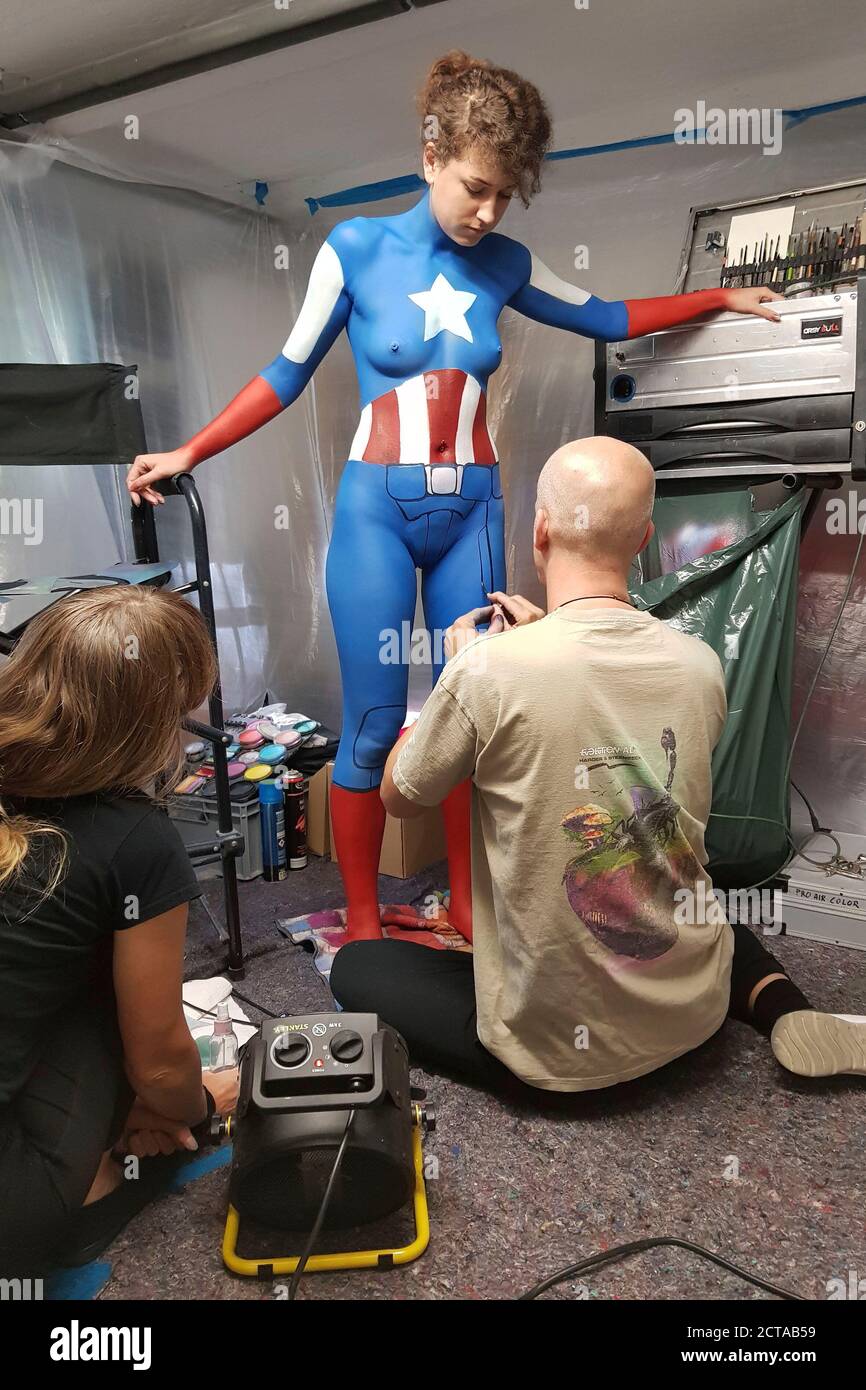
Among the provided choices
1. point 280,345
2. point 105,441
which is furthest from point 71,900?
point 280,345

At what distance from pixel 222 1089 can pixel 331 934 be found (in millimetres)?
748

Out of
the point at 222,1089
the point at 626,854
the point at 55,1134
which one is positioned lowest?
the point at 222,1089

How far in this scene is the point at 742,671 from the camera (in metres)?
2.06

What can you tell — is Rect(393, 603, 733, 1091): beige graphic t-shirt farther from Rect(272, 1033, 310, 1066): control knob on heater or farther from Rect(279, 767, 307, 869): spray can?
Rect(279, 767, 307, 869): spray can

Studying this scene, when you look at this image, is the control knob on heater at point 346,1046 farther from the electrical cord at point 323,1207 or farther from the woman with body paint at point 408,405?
the woman with body paint at point 408,405

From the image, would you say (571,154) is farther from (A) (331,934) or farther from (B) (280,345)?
(A) (331,934)

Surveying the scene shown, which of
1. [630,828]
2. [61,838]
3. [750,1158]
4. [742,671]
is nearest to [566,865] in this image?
[630,828]

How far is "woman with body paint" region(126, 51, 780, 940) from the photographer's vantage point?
1.79 m

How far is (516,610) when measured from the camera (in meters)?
1.50

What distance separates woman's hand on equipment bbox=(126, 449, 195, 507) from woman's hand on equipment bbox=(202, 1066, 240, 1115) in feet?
3.72

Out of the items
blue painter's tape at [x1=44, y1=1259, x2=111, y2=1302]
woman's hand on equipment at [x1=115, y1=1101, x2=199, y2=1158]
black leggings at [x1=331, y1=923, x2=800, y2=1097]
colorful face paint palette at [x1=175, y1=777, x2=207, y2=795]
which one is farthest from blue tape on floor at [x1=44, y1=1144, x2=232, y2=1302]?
colorful face paint palette at [x1=175, y1=777, x2=207, y2=795]

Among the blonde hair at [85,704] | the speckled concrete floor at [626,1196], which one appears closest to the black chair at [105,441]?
the speckled concrete floor at [626,1196]

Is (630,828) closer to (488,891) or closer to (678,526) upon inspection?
(488,891)

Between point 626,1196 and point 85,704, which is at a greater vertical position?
point 85,704
